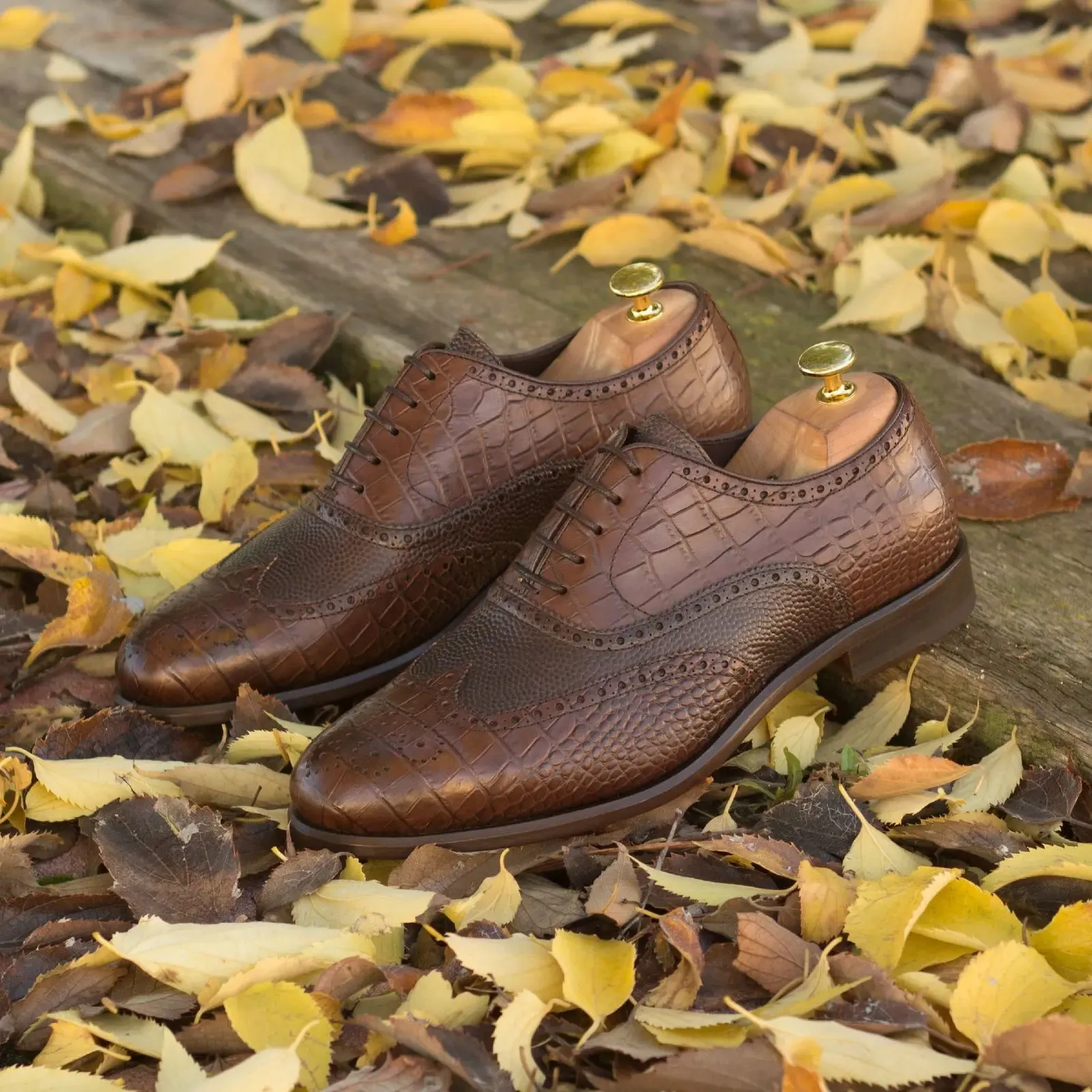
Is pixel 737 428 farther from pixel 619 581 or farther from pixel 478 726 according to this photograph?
pixel 478 726

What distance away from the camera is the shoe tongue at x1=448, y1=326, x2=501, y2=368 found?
154 cm

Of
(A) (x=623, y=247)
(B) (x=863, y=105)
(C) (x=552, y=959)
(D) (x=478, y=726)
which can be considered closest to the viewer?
(C) (x=552, y=959)

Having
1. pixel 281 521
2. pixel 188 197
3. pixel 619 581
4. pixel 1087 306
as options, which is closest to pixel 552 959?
pixel 619 581

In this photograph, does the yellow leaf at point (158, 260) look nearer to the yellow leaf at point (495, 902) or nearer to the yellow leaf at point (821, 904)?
the yellow leaf at point (495, 902)

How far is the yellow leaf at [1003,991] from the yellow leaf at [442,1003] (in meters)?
0.38

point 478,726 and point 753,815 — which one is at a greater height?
point 478,726

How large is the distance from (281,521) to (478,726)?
438 mm

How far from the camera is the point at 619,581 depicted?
1354 mm

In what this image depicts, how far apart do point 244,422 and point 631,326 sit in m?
0.67

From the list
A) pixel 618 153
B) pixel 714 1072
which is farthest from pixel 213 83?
pixel 714 1072

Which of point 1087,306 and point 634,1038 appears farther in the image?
point 1087,306

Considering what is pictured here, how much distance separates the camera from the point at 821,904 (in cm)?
118

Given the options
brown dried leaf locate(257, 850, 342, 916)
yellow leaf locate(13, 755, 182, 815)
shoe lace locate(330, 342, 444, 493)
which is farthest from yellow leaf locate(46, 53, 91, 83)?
brown dried leaf locate(257, 850, 342, 916)

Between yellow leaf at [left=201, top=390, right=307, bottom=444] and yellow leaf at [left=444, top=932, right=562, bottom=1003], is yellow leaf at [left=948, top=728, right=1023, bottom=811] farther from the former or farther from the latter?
yellow leaf at [left=201, top=390, right=307, bottom=444]
